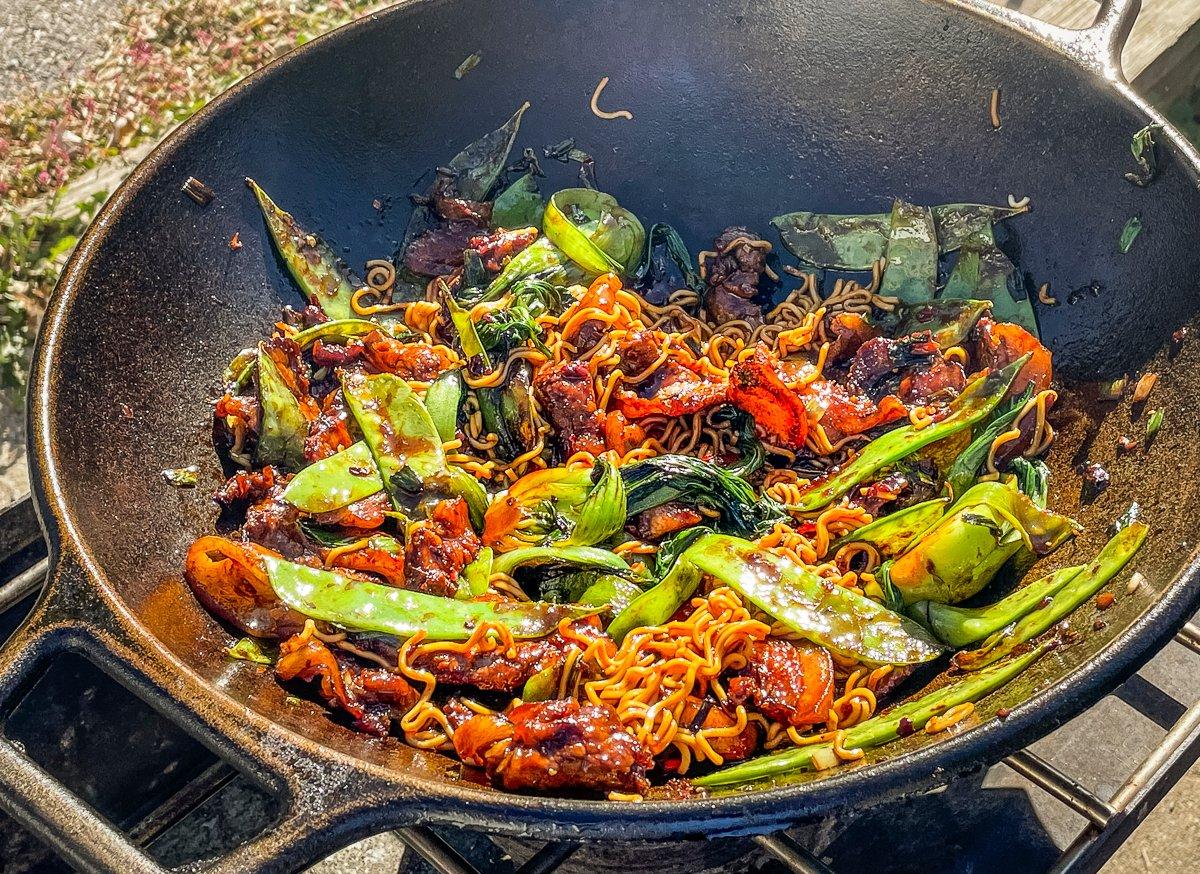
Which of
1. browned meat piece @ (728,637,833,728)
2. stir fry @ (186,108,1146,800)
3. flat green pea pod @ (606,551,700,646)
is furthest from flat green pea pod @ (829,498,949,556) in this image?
flat green pea pod @ (606,551,700,646)

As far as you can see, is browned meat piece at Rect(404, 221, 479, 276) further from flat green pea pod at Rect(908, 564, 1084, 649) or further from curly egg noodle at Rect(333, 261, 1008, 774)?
flat green pea pod at Rect(908, 564, 1084, 649)

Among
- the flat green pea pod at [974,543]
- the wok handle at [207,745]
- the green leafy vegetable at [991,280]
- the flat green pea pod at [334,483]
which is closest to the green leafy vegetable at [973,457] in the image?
the flat green pea pod at [974,543]

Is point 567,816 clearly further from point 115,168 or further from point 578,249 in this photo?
point 115,168

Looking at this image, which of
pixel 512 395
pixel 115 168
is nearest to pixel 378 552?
pixel 512 395

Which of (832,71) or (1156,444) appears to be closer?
(1156,444)

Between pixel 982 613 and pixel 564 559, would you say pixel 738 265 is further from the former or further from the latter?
pixel 982 613
